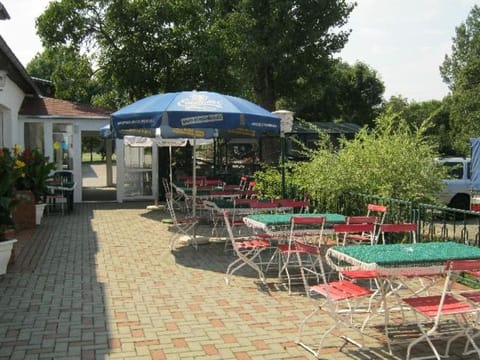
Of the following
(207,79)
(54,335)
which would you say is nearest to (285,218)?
(54,335)

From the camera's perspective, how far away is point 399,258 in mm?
4617

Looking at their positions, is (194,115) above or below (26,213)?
above

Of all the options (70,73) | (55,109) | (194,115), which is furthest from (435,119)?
(194,115)

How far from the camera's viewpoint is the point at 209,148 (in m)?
27.2

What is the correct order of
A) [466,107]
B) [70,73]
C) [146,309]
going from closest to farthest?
[146,309]
[70,73]
[466,107]

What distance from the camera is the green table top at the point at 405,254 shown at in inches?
180

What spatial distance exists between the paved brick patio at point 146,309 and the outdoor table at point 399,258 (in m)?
0.75

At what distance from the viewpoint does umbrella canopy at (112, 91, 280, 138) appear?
837cm

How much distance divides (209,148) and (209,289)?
20526mm

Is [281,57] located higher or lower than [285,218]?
higher

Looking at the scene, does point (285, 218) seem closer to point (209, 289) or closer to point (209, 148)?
point (209, 289)

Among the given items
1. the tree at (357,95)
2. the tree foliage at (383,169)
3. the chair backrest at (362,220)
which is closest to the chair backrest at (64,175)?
the tree foliage at (383,169)

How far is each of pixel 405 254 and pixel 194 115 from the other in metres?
4.42

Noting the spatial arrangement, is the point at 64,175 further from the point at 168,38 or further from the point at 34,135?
the point at 168,38
